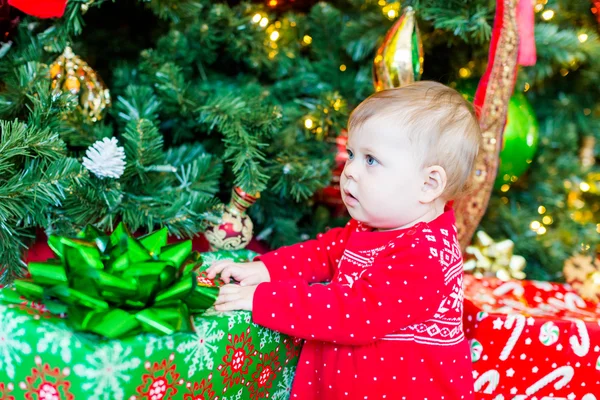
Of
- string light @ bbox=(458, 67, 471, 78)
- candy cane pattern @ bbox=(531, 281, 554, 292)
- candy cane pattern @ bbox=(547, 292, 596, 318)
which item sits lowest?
candy cane pattern @ bbox=(531, 281, 554, 292)

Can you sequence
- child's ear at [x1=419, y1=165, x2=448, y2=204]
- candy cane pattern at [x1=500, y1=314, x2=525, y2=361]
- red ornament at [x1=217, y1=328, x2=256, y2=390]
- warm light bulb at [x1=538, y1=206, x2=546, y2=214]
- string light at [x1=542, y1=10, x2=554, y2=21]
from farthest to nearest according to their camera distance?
1. warm light bulb at [x1=538, y1=206, x2=546, y2=214]
2. string light at [x1=542, y1=10, x2=554, y2=21]
3. candy cane pattern at [x1=500, y1=314, x2=525, y2=361]
4. child's ear at [x1=419, y1=165, x2=448, y2=204]
5. red ornament at [x1=217, y1=328, x2=256, y2=390]

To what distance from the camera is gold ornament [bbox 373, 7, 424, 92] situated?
1.09 metres

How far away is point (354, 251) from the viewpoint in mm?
896

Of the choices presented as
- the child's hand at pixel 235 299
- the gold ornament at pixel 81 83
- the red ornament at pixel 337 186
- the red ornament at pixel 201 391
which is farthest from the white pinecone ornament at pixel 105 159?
the red ornament at pixel 337 186

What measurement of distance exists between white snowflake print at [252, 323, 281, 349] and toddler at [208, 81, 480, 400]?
0.02 meters

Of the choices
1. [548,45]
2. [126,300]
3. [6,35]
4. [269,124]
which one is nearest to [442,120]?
[269,124]

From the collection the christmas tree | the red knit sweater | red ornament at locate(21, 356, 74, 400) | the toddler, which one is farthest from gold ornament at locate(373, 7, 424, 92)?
red ornament at locate(21, 356, 74, 400)

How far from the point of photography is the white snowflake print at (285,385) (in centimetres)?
85

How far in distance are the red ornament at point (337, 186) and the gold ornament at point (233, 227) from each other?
0.26 meters

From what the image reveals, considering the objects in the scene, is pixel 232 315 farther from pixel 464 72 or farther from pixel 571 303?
pixel 464 72

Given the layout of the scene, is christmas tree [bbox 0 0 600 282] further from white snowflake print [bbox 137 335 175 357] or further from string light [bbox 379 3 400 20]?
white snowflake print [bbox 137 335 175 357]

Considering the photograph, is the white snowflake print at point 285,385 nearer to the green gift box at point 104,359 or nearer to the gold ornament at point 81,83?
the green gift box at point 104,359

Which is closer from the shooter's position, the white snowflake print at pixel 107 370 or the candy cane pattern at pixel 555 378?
the white snowflake print at pixel 107 370

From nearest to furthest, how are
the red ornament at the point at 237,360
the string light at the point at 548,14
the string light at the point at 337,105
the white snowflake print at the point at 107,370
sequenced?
the white snowflake print at the point at 107,370 → the red ornament at the point at 237,360 → the string light at the point at 337,105 → the string light at the point at 548,14
